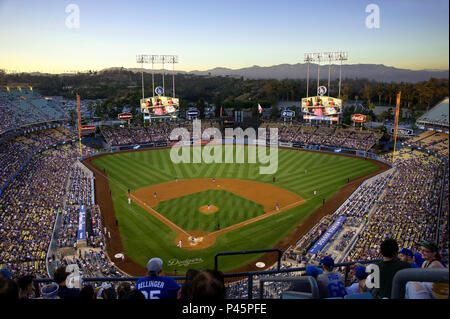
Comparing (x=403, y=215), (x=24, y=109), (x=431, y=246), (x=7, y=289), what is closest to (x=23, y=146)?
(x=24, y=109)

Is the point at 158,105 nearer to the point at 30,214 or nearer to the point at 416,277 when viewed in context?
the point at 30,214

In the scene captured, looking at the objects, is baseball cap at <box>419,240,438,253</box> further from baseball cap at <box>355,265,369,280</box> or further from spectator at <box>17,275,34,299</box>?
spectator at <box>17,275,34,299</box>

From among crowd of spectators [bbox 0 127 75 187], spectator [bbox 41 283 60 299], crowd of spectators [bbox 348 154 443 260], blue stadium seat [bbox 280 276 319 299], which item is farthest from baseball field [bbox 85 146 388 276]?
blue stadium seat [bbox 280 276 319 299]

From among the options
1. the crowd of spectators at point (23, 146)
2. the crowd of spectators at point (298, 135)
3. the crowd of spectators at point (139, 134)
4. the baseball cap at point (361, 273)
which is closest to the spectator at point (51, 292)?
the baseball cap at point (361, 273)

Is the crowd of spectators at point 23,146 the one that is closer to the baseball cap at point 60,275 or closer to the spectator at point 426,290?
the baseball cap at point 60,275
